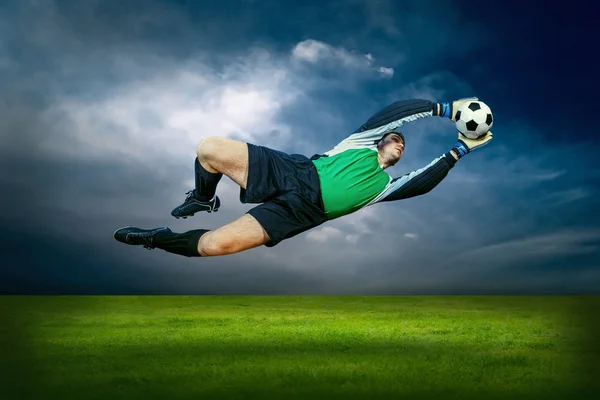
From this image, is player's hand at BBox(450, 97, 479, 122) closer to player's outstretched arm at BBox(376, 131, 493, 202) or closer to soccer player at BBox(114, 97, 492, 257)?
soccer player at BBox(114, 97, 492, 257)

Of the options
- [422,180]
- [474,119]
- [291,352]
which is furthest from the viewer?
[291,352]

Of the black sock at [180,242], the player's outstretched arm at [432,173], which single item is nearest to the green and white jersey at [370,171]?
the player's outstretched arm at [432,173]

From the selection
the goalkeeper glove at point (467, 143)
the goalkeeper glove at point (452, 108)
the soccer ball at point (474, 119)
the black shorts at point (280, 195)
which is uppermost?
the goalkeeper glove at point (452, 108)

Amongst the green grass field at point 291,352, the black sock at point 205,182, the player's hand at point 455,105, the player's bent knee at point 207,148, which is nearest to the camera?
the player's bent knee at point 207,148

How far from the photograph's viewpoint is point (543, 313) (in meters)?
14.9

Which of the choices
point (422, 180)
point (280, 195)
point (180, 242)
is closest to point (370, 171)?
point (422, 180)

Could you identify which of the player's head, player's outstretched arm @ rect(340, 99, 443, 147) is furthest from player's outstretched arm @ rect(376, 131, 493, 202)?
player's outstretched arm @ rect(340, 99, 443, 147)

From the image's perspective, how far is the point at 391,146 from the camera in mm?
5195

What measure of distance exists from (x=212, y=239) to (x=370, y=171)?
55.8 inches

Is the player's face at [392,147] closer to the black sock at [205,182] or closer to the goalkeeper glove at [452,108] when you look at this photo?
the goalkeeper glove at [452,108]

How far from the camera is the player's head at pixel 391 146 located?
5184 mm

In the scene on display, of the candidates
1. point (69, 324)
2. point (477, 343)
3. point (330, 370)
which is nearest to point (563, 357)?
point (477, 343)

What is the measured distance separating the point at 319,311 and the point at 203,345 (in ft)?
21.7

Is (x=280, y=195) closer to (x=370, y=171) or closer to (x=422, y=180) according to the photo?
(x=370, y=171)
